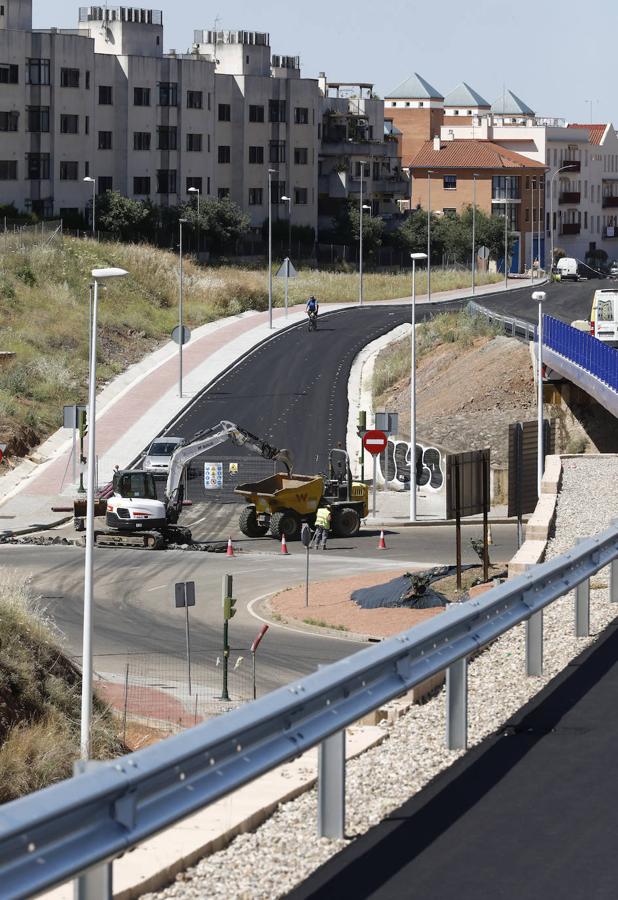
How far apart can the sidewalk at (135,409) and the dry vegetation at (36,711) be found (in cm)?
2208

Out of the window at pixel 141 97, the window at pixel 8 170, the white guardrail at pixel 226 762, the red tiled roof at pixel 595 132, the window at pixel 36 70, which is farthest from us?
the red tiled roof at pixel 595 132

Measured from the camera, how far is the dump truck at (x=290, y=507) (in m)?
45.5

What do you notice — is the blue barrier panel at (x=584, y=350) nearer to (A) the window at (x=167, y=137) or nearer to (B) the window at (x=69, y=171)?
(B) the window at (x=69, y=171)

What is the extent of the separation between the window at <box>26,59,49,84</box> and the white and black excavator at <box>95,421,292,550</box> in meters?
61.7

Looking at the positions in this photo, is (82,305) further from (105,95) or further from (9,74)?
(105,95)

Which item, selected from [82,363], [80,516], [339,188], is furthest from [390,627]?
[339,188]

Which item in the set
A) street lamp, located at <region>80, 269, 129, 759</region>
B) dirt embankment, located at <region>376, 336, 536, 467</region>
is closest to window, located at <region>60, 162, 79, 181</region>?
dirt embankment, located at <region>376, 336, 536, 467</region>

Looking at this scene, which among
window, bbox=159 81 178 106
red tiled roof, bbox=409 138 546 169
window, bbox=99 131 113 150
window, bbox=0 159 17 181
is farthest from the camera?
red tiled roof, bbox=409 138 546 169

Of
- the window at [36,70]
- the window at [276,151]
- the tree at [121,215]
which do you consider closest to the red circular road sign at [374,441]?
the tree at [121,215]

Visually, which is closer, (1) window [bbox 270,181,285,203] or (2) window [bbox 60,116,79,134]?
(2) window [bbox 60,116,79,134]

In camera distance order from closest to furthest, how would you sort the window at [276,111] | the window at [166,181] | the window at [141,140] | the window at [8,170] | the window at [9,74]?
the window at [8,170]
the window at [9,74]
the window at [141,140]
the window at [166,181]
the window at [276,111]

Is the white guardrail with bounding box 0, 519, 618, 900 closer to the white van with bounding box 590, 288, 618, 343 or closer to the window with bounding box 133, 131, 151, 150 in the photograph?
the white van with bounding box 590, 288, 618, 343

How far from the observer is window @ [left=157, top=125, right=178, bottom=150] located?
10831cm

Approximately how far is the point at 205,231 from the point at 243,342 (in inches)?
1125
